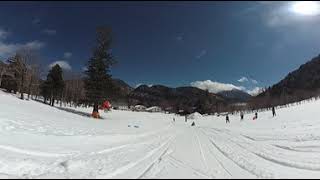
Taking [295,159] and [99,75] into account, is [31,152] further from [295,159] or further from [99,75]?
[99,75]

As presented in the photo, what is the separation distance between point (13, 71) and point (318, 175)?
75076 mm

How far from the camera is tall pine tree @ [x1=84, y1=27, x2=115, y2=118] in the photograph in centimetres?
4903

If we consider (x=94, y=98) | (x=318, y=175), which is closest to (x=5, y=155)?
(x=318, y=175)

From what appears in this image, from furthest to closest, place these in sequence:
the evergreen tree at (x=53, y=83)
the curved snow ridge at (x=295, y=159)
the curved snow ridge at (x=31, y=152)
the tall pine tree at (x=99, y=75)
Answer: the evergreen tree at (x=53, y=83) < the tall pine tree at (x=99, y=75) < the curved snow ridge at (x=31, y=152) < the curved snow ridge at (x=295, y=159)

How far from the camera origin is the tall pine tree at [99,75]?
161 feet

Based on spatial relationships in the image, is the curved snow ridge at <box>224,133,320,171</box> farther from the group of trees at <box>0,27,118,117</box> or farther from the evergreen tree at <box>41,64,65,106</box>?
the evergreen tree at <box>41,64,65,106</box>

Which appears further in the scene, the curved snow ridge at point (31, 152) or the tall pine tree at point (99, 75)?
the tall pine tree at point (99, 75)

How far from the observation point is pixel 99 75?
49.6 meters

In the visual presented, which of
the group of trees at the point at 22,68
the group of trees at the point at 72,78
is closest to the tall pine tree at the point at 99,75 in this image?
the group of trees at the point at 72,78

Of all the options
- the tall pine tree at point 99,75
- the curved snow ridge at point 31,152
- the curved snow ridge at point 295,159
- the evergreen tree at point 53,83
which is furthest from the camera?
the evergreen tree at point 53,83

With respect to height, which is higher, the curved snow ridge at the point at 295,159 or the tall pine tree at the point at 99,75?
the tall pine tree at the point at 99,75

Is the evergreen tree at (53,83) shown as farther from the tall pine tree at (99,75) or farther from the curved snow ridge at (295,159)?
the curved snow ridge at (295,159)

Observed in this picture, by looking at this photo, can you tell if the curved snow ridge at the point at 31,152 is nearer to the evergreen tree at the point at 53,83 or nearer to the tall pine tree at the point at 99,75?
the tall pine tree at the point at 99,75

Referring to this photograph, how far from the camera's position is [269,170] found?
376 inches
